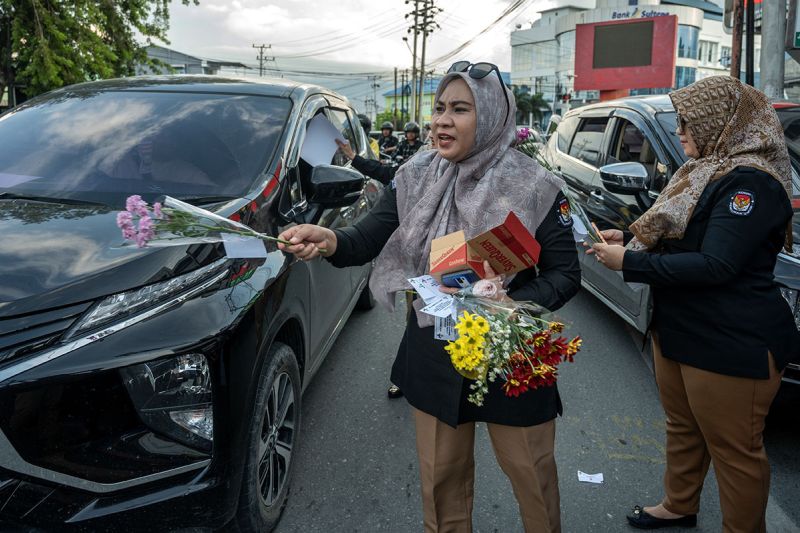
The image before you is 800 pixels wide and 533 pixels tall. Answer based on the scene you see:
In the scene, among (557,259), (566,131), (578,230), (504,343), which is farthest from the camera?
(566,131)

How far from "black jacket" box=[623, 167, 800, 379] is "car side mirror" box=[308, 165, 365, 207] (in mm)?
1360

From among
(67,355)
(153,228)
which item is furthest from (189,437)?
(153,228)

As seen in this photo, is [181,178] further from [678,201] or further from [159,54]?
[159,54]

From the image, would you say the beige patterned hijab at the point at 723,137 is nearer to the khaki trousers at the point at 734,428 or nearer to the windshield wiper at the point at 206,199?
the khaki trousers at the point at 734,428

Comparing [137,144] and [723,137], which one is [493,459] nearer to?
[723,137]

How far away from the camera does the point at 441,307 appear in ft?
5.70

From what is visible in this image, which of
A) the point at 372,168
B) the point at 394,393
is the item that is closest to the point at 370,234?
the point at 394,393

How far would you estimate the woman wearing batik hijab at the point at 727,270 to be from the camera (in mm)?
2068

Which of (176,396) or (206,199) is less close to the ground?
(206,199)

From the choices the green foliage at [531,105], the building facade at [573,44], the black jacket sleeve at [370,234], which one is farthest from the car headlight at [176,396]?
the green foliage at [531,105]

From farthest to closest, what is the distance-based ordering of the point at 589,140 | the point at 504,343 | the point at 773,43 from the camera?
the point at 773,43
the point at 589,140
the point at 504,343

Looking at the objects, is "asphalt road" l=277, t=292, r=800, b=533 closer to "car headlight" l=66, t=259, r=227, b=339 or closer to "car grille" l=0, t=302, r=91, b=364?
"car headlight" l=66, t=259, r=227, b=339

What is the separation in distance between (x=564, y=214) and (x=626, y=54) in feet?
147

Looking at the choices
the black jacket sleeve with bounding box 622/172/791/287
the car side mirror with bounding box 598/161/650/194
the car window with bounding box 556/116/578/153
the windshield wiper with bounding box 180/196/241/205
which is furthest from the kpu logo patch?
the car window with bounding box 556/116/578/153
